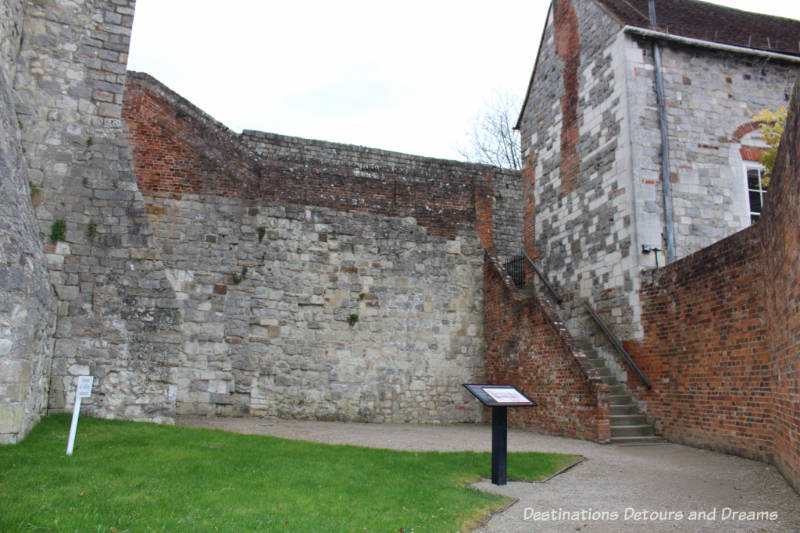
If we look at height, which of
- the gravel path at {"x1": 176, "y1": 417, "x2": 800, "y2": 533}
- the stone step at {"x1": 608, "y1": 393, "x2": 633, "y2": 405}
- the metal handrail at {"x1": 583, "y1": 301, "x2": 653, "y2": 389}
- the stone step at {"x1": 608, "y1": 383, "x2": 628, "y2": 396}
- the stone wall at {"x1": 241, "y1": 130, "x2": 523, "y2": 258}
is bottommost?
the gravel path at {"x1": 176, "y1": 417, "x2": 800, "y2": 533}

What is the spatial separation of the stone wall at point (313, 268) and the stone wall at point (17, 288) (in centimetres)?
291

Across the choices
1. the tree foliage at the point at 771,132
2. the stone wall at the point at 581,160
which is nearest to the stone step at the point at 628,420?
the stone wall at the point at 581,160

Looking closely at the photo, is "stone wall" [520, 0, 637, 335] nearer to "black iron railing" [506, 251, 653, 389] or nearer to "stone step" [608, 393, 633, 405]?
"black iron railing" [506, 251, 653, 389]

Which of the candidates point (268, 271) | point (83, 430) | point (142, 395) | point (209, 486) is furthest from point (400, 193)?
point (209, 486)

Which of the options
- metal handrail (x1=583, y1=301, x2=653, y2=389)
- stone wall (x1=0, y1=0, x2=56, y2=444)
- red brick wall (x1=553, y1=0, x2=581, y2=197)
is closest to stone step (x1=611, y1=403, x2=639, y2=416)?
metal handrail (x1=583, y1=301, x2=653, y2=389)

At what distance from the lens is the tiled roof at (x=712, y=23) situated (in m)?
12.3

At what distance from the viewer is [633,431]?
33.0 feet

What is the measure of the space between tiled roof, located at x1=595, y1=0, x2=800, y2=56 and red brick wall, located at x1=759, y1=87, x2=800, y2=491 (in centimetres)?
679

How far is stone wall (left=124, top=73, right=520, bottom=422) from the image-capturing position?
1109 cm

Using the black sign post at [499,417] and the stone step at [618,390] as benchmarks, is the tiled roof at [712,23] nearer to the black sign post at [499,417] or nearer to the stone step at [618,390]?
the stone step at [618,390]

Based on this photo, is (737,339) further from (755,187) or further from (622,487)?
(755,187)

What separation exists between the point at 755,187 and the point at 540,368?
19.0 ft

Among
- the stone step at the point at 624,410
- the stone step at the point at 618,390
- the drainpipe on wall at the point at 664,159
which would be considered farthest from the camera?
the drainpipe on wall at the point at 664,159

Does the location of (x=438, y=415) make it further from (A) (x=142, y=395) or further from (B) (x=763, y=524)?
(B) (x=763, y=524)
